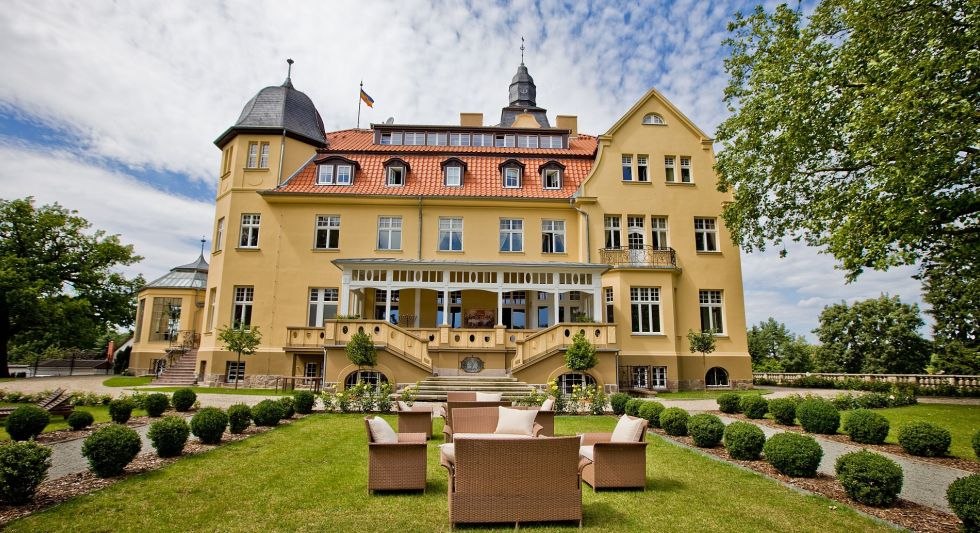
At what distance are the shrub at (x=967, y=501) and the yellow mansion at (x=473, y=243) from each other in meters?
16.0

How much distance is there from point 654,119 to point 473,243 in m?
10.6

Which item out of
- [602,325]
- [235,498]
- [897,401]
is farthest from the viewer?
[602,325]

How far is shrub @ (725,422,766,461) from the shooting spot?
880 cm

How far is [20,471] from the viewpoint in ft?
19.3

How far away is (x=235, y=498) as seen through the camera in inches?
257

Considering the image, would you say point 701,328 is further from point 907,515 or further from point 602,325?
point 907,515

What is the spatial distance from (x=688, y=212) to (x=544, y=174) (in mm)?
6947

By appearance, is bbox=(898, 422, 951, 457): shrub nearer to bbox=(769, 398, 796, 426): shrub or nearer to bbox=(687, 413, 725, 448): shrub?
bbox=(769, 398, 796, 426): shrub

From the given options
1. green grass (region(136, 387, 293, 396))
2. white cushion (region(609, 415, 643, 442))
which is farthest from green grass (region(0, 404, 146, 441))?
white cushion (region(609, 415, 643, 442))

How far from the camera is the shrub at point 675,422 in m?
11.1

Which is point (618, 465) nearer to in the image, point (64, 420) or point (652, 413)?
point (652, 413)

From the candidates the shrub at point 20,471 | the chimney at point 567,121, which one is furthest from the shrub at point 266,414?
the chimney at point 567,121

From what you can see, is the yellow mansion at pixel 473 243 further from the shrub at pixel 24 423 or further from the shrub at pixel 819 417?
the shrub at pixel 24 423

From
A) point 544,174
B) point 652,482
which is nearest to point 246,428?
point 652,482
